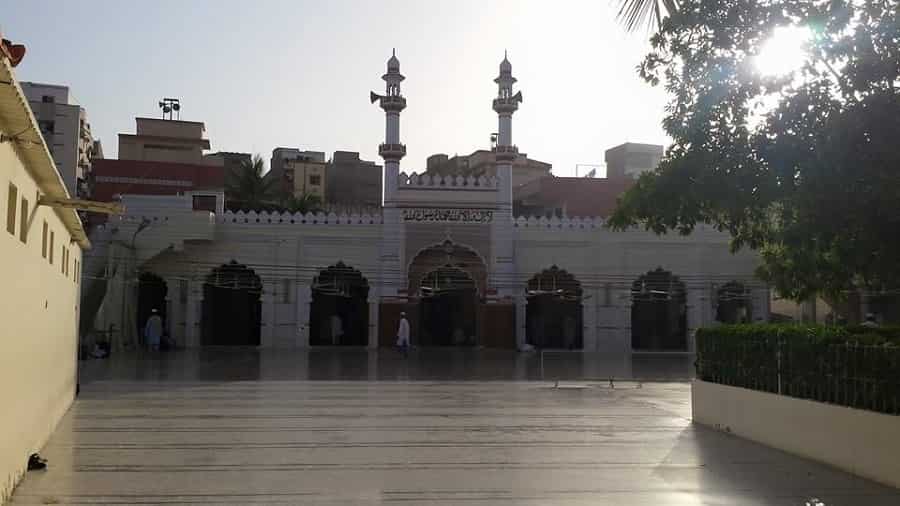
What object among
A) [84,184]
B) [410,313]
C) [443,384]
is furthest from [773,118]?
[84,184]

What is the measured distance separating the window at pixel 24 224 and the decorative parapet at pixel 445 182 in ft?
73.1

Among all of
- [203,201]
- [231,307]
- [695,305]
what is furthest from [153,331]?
[695,305]

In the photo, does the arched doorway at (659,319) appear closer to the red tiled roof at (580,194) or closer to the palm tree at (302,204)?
the red tiled roof at (580,194)

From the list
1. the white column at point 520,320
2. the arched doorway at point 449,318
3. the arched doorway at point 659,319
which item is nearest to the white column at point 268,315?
the arched doorway at point 449,318

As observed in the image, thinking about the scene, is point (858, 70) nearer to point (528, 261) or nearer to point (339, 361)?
point (339, 361)

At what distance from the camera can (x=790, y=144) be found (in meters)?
6.68

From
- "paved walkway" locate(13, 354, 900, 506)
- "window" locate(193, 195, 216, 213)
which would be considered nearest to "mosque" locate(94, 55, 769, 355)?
"window" locate(193, 195, 216, 213)

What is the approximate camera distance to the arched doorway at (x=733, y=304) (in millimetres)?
30109

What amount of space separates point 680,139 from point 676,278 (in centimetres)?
2354

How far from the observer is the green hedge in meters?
7.35

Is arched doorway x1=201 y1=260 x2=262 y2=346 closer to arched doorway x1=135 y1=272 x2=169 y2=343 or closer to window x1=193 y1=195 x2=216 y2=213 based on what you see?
arched doorway x1=135 y1=272 x2=169 y2=343

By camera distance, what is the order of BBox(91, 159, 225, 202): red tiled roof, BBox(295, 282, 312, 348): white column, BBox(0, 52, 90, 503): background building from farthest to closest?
1. BBox(91, 159, 225, 202): red tiled roof
2. BBox(295, 282, 312, 348): white column
3. BBox(0, 52, 90, 503): background building

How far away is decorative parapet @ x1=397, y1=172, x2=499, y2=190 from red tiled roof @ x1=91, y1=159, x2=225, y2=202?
10.8 meters

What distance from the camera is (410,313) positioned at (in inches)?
1139
